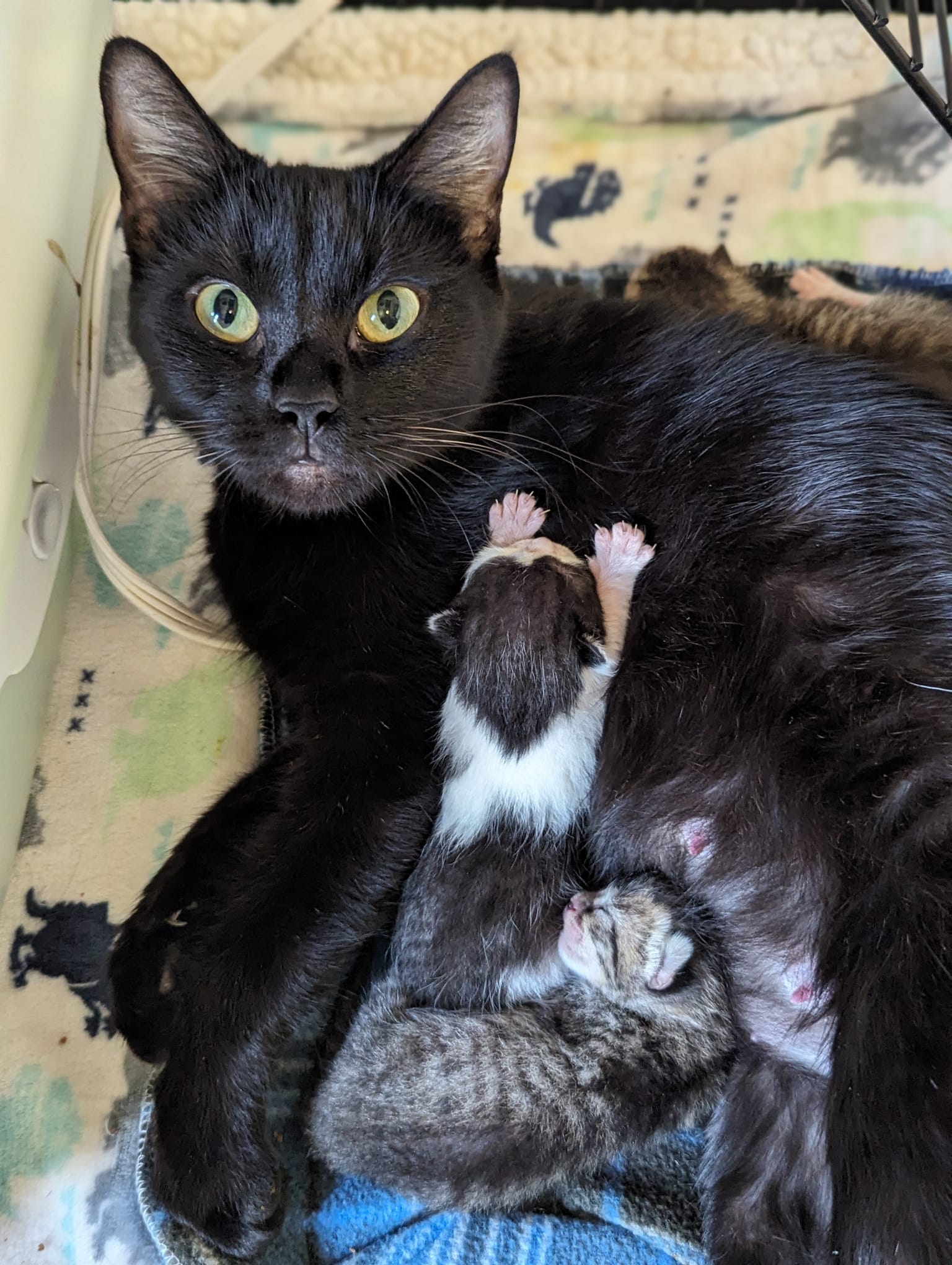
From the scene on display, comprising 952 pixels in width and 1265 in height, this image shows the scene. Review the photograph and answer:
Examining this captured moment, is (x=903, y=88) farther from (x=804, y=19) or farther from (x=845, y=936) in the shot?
(x=845, y=936)

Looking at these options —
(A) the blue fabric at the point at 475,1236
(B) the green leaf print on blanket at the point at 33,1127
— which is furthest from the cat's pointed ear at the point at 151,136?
(A) the blue fabric at the point at 475,1236

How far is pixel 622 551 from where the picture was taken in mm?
1172

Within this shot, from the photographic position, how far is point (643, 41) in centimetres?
200

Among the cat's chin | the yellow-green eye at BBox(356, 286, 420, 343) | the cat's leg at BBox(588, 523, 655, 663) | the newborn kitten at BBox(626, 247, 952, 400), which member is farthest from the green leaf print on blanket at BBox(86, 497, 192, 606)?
the newborn kitten at BBox(626, 247, 952, 400)

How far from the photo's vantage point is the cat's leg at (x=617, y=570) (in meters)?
1.17

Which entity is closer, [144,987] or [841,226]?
[144,987]

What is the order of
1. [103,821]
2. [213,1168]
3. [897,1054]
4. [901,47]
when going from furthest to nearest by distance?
[103,821], [901,47], [213,1168], [897,1054]

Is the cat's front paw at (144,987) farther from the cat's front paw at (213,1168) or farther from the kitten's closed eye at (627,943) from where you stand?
the kitten's closed eye at (627,943)

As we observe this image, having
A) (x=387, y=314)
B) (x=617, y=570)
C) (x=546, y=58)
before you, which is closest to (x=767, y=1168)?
(x=617, y=570)

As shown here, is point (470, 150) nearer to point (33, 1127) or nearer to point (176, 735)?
point (176, 735)

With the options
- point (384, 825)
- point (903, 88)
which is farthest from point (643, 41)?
point (384, 825)

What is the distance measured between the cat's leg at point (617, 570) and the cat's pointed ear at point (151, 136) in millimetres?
640

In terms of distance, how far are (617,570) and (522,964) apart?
1.65ft

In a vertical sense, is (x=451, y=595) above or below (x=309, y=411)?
below
